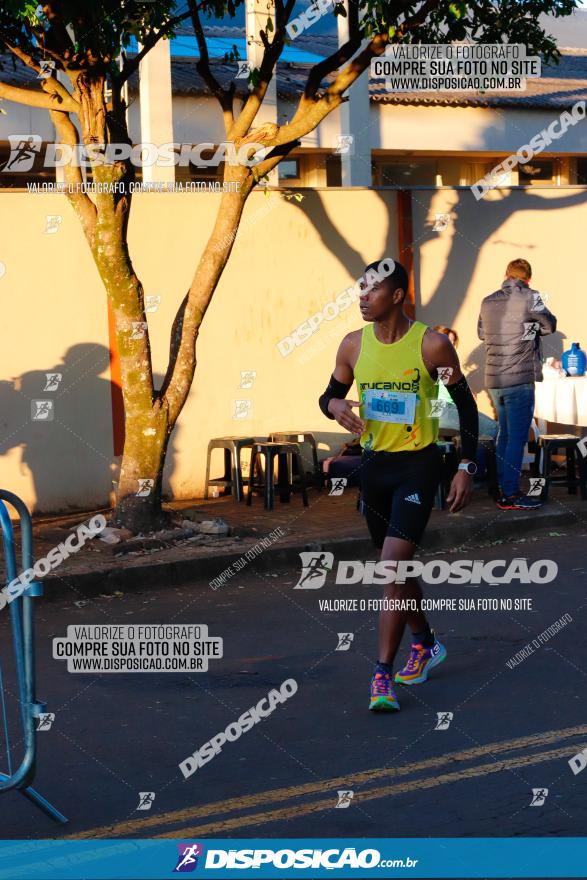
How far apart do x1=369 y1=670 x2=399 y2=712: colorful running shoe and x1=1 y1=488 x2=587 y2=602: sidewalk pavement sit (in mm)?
3579

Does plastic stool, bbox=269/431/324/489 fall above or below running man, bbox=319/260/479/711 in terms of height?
below

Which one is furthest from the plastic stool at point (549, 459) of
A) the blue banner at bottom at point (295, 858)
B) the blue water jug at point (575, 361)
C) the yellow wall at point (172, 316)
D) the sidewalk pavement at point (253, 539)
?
the blue banner at bottom at point (295, 858)

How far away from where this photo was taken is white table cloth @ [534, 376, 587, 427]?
45.0ft

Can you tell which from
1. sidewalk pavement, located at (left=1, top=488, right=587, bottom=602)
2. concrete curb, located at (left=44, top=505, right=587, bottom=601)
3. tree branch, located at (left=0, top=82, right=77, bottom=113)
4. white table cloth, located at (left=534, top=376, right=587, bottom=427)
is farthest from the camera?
white table cloth, located at (left=534, top=376, right=587, bottom=427)

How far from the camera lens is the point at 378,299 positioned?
21.5 feet

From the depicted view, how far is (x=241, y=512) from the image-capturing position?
1248 cm


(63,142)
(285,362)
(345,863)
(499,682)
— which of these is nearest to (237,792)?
(345,863)

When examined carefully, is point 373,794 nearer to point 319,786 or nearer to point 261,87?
point 319,786

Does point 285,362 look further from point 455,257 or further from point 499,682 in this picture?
point 499,682

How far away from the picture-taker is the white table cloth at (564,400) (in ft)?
45.0

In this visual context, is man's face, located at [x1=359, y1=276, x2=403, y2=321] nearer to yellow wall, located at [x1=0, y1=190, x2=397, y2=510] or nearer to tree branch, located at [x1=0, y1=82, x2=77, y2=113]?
tree branch, located at [x1=0, y1=82, x2=77, y2=113]

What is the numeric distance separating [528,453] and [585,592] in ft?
16.8

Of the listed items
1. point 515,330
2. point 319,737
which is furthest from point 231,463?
point 319,737

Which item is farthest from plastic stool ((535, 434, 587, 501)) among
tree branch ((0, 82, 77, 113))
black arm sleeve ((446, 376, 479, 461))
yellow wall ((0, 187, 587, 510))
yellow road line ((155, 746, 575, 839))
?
yellow road line ((155, 746, 575, 839))
